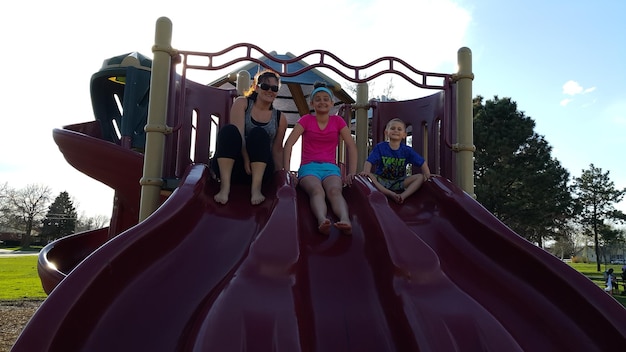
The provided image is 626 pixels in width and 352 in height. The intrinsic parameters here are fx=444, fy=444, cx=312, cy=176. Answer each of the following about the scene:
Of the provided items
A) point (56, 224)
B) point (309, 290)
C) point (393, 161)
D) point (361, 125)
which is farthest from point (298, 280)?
point (56, 224)

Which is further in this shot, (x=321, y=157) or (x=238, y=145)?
(x=321, y=157)

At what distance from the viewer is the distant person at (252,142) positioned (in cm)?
297

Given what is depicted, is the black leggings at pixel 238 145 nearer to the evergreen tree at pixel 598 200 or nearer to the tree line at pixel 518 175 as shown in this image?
the tree line at pixel 518 175

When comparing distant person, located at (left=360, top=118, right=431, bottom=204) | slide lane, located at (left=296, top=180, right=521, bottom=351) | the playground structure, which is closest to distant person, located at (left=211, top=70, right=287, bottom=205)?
the playground structure

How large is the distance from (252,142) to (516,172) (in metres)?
20.2

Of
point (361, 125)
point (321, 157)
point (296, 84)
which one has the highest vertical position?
point (296, 84)

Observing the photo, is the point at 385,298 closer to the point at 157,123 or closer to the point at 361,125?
the point at 157,123

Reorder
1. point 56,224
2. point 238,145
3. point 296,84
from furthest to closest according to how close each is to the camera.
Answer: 1. point 56,224
2. point 296,84
3. point 238,145

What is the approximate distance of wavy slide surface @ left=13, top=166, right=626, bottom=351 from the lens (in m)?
1.77

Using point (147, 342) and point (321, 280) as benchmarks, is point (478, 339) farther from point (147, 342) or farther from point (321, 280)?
point (147, 342)

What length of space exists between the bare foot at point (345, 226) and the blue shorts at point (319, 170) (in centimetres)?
61

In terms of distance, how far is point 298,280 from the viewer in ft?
6.84

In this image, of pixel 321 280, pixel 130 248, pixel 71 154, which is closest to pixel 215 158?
pixel 130 248

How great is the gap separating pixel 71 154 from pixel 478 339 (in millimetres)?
5012
